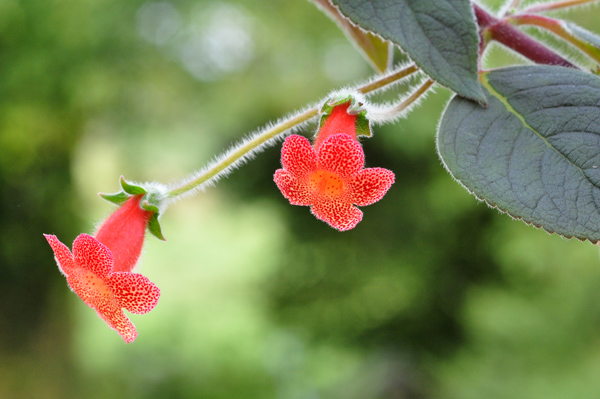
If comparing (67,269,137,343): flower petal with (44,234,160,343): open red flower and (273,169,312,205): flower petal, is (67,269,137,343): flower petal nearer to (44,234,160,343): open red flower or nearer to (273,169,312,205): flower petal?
(44,234,160,343): open red flower

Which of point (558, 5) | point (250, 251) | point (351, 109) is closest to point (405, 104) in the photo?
point (351, 109)

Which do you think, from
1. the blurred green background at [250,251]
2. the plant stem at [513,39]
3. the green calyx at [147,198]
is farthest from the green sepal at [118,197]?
the blurred green background at [250,251]

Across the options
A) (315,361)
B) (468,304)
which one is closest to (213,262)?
(315,361)

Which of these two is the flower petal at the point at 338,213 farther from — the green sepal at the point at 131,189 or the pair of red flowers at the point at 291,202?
the green sepal at the point at 131,189

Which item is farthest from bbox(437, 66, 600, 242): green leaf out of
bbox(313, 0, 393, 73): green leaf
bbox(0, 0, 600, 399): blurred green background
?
bbox(0, 0, 600, 399): blurred green background

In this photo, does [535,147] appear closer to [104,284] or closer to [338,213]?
[338,213]
